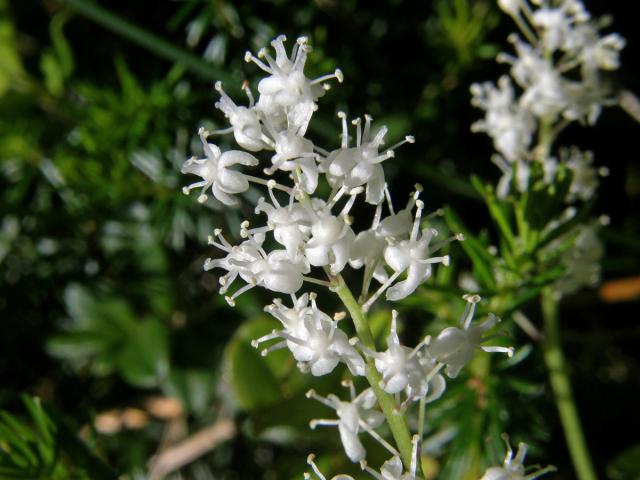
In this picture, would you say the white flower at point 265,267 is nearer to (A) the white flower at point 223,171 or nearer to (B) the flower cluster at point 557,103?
(A) the white flower at point 223,171

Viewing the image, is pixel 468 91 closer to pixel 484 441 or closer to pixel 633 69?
pixel 633 69

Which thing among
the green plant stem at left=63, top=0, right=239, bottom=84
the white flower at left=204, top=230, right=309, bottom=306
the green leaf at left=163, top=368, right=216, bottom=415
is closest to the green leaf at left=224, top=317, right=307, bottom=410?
the green leaf at left=163, top=368, right=216, bottom=415

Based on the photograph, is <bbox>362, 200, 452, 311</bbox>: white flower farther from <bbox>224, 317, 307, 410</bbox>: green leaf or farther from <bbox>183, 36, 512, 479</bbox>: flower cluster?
<bbox>224, 317, 307, 410</bbox>: green leaf

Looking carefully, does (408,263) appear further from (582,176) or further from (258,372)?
(258,372)

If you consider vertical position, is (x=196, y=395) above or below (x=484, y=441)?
below

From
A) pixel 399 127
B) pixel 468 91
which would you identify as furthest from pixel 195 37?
pixel 468 91

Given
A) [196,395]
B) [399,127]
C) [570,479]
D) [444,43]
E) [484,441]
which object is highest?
[444,43]

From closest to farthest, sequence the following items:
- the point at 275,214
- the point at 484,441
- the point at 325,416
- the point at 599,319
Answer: the point at 275,214, the point at 484,441, the point at 325,416, the point at 599,319
